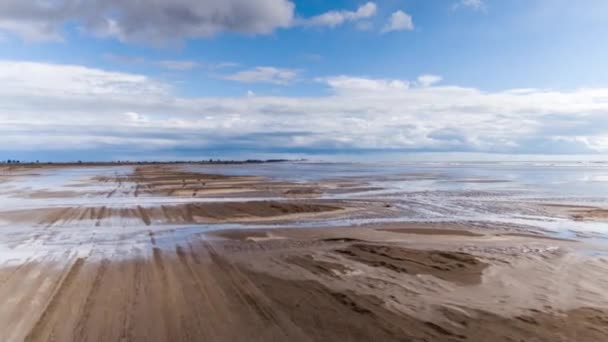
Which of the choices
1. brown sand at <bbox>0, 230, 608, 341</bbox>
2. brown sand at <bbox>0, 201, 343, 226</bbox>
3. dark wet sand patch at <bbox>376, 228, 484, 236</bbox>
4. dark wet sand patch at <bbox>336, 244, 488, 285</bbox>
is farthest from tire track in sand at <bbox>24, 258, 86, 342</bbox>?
dark wet sand patch at <bbox>376, 228, 484, 236</bbox>

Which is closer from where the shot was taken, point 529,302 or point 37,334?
point 37,334

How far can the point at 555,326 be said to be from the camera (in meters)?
6.42

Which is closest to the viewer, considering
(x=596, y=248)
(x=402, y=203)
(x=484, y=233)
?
(x=596, y=248)

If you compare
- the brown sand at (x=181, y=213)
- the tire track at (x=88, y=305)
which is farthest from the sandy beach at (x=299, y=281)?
the brown sand at (x=181, y=213)

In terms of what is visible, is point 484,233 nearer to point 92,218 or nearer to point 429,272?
point 429,272

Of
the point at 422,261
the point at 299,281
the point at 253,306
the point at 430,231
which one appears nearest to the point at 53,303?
the point at 253,306

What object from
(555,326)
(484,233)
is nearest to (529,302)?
(555,326)

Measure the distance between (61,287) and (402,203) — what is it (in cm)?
1881

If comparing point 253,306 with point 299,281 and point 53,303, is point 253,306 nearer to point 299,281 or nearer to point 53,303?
point 299,281

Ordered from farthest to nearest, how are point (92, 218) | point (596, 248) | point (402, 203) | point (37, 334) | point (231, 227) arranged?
point (402, 203), point (92, 218), point (231, 227), point (596, 248), point (37, 334)

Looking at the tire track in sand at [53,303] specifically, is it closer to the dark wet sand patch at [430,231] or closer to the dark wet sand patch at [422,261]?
the dark wet sand patch at [422,261]

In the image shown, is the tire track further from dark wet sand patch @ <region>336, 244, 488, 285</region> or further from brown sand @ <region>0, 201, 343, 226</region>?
brown sand @ <region>0, 201, 343, 226</region>

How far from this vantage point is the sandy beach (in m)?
6.30

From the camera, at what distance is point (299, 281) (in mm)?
8750
